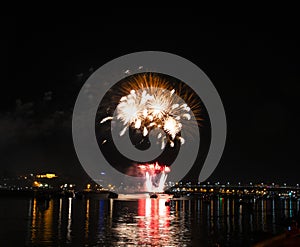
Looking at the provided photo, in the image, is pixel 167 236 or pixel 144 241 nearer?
pixel 144 241

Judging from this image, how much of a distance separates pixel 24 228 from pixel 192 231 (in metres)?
12.5

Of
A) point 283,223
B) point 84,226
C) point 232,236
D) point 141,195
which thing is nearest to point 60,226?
point 84,226

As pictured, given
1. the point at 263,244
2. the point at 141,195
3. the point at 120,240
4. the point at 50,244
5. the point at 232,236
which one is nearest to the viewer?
the point at 263,244

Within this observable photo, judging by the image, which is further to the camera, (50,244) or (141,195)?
(141,195)

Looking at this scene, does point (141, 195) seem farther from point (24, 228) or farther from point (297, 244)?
point (297, 244)

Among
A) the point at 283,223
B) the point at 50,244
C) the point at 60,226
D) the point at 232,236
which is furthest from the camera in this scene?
the point at 283,223

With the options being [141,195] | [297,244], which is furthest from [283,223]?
[141,195]

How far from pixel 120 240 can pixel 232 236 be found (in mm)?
8657

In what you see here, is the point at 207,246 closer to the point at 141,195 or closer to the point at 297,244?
the point at 297,244

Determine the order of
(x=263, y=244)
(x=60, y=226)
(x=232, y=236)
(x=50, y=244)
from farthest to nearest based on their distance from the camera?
1. (x=60, y=226)
2. (x=232, y=236)
3. (x=50, y=244)
4. (x=263, y=244)

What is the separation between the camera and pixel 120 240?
1073 inches

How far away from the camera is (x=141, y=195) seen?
5620 inches

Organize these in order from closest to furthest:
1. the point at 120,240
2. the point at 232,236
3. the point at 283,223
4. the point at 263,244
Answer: the point at 263,244
the point at 120,240
the point at 232,236
the point at 283,223

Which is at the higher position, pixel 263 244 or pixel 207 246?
pixel 263 244
